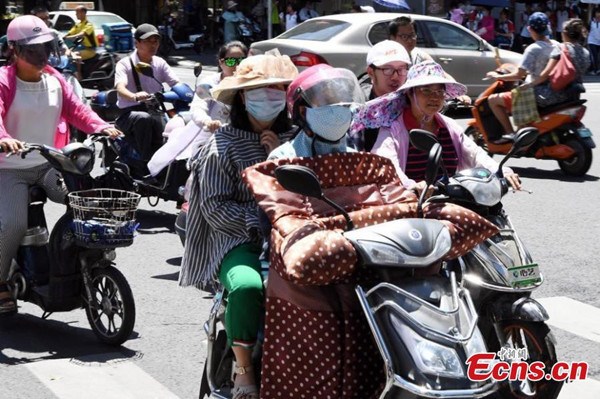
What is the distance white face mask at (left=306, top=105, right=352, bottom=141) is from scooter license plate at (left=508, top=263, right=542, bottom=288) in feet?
4.05

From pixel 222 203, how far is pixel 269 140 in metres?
0.37

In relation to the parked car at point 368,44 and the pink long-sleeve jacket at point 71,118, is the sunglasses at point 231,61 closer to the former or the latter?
the pink long-sleeve jacket at point 71,118

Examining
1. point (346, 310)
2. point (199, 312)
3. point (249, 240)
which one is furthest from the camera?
point (199, 312)

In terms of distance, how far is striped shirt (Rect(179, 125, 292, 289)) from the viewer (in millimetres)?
4727

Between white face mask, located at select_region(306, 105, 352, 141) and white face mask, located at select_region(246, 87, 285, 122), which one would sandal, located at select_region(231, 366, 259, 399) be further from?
white face mask, located at select_region(246, 87, 285, 122)

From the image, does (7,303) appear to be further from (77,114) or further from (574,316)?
(574,316)

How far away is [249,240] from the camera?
4.75 metres

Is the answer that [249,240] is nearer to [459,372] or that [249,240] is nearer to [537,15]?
[459,372]

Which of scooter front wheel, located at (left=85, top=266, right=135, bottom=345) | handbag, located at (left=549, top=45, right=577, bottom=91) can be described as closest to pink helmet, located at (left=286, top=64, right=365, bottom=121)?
scooter front wheel, located at (left=85, top=266, right=135, bottom=345)

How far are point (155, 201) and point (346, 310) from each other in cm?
763

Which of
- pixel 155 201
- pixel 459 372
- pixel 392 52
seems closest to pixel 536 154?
pixel 155 201

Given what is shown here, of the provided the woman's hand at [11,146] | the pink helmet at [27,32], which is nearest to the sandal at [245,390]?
the woman's hand at [11,146]

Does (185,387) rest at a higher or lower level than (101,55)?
higher

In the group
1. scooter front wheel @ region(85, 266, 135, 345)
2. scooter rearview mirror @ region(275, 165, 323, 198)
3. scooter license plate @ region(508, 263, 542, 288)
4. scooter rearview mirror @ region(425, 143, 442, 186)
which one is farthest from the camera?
scooter front wheel @ region(85, 266, 135, 345)
